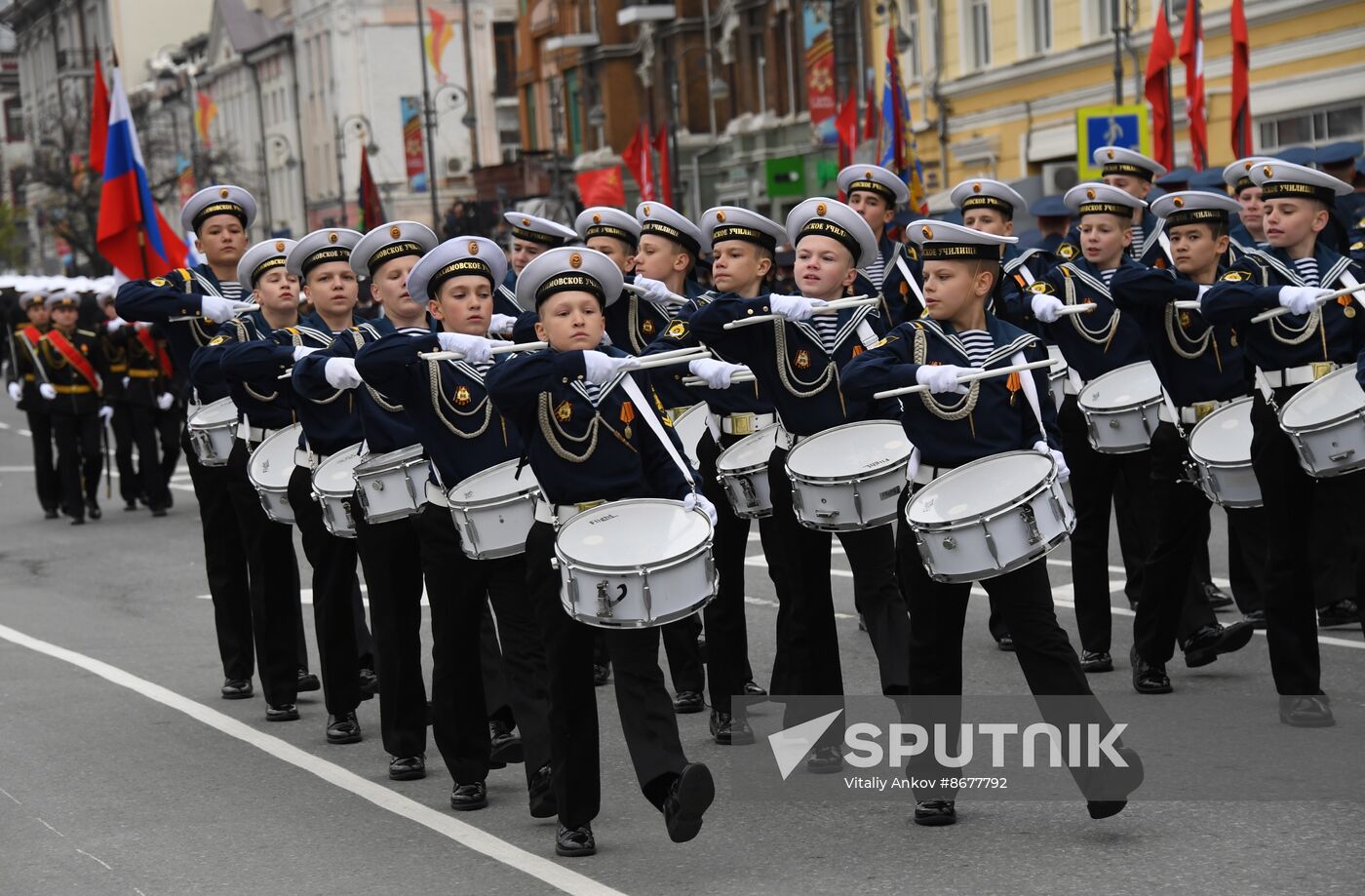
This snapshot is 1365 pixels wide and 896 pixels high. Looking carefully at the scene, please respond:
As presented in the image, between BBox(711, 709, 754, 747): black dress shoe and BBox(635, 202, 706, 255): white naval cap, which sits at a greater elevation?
BBox(635, 202, 706, 255): white naval cap

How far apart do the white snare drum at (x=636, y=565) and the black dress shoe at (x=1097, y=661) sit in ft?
12.3

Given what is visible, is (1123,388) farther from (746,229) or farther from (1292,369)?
(746,229)

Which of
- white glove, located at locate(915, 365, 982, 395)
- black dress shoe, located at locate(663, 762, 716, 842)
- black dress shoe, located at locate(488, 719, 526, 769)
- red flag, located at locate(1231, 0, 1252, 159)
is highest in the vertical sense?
red flag, located at locate(1231, 0, 1252, 159)

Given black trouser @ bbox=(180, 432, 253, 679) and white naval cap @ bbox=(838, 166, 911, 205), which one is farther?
black trouser @ bbox=(180, 432, 253, 679)

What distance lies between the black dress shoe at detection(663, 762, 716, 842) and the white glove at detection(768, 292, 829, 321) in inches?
78.9

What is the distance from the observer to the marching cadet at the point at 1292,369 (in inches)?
343

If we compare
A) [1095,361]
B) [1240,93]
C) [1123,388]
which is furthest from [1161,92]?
[1123,388]

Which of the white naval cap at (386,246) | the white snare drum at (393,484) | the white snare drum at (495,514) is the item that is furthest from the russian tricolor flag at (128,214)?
the white snare drum at (495,514)

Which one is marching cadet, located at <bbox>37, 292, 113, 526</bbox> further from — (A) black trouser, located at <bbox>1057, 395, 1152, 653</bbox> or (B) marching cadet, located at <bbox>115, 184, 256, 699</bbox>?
(A) black trouser, located at <bbox>1057, 395, 1152, 653</bbox>

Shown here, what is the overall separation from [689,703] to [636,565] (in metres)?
3.24

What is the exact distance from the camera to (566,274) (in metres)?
7.39

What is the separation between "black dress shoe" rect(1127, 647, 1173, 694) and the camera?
380 inches

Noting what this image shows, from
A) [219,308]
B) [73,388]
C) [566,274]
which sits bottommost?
[73,388]

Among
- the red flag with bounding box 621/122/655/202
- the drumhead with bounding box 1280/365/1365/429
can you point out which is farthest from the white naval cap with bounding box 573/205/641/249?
the red flag with bounding box 621/122/655/202
